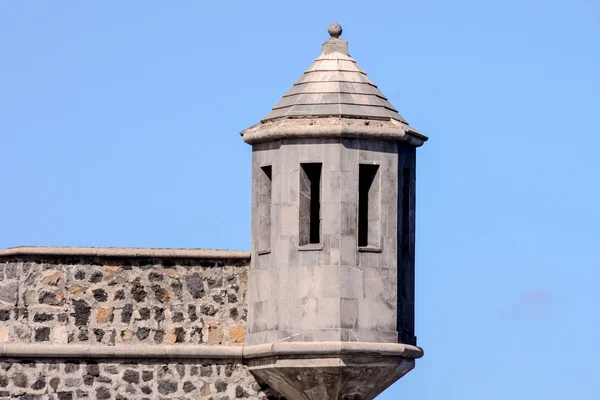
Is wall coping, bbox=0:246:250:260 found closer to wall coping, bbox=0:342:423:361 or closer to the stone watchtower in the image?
the stone watchtower

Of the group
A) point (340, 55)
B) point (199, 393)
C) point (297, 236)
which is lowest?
point (199, 393)

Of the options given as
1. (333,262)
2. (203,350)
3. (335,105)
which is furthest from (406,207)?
(203,350)

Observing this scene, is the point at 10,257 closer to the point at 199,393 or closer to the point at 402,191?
the point at 199,393

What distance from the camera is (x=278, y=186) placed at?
26391mm

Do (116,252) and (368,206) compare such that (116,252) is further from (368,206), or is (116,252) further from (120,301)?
(368,206)

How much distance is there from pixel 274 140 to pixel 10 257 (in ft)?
10.00

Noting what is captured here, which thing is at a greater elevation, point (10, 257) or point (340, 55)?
point (340, 55)

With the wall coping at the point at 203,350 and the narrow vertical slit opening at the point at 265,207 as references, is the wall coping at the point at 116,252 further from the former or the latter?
the wall coping at the point at 203,350

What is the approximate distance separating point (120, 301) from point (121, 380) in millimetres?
833

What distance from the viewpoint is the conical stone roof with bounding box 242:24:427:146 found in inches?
1035

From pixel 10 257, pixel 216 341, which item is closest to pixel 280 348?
pixel 216 341

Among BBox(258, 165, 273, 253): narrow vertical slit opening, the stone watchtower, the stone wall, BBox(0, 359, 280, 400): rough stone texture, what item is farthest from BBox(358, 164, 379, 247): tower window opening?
BBox(0, 359, 280, 400): rough stone texture

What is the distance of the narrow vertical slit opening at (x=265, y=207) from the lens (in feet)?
87.3

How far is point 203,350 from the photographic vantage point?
86.4 ft
